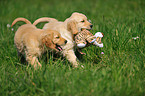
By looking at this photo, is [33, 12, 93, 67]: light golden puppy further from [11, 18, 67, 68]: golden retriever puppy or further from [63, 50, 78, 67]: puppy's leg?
[11, 18, 67, 68]: golden retriever puppy

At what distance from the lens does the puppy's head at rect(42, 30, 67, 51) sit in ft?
10.7

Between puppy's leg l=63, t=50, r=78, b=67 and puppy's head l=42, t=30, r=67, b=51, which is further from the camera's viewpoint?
puppy's leg l=63, t=50, r=78, b=67

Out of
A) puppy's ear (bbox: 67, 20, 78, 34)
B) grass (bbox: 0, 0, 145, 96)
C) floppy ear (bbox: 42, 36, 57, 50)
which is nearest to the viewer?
grass (bbox: 0, 0, 145, 96)

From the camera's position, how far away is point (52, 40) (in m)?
3.32

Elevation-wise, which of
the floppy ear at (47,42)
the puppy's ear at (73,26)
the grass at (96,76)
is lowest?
the grass at (96,76)

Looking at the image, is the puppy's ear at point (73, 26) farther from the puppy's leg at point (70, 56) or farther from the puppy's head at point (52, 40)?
the puppy's leg at point (70, 56)

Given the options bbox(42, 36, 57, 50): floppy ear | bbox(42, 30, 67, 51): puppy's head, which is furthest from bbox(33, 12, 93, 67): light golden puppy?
bbox(42, 36, 57, 50): floppy ear

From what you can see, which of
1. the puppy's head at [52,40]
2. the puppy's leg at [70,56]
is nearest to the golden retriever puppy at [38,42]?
the puppy's head at [52,40]

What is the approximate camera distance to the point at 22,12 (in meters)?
7.95

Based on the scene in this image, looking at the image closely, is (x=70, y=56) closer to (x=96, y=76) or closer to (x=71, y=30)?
(x=71, y=30)

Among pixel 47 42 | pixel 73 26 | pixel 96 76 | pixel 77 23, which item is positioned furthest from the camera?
pixel 77 23

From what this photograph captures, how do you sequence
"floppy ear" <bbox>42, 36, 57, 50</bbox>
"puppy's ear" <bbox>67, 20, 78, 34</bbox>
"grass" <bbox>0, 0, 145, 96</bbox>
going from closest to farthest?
1. "grass" <bbox>0, 0, 145, 96</bbox>
2. "floppy ear" <bbox>42, 36, 57, 50</bbox>
3. "puppy's ear" <bbox>67, 20, 78, 34</bbox>

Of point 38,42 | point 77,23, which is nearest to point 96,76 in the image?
point 38,42

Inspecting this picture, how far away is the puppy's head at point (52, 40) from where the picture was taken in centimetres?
327
